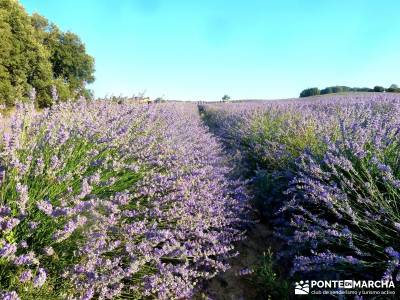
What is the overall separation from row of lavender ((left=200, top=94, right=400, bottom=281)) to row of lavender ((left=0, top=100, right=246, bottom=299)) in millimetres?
580

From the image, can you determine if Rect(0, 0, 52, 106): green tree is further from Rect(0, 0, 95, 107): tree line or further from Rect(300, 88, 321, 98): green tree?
Rect(300, 88, 321, 98): green tree

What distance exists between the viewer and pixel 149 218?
88.4 inches

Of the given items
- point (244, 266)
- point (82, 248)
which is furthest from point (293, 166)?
point (82, 248)

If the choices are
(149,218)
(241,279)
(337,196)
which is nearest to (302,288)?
(241,279)

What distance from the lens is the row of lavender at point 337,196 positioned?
197cm

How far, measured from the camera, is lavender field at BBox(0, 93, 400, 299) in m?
1.61

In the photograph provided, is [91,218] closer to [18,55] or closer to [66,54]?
[18,55]

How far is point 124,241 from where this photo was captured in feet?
6.26

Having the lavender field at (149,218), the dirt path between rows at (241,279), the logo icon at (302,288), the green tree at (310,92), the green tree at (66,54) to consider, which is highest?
the green tree at (66,54)

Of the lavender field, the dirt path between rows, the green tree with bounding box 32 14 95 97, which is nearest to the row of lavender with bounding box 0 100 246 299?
the lavender field

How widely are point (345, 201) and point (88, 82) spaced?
26.1 meters

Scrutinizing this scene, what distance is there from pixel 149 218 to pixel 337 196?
1157 millimetres

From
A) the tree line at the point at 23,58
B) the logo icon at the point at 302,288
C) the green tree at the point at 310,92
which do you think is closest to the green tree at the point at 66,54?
the tree line at the point at 23,58

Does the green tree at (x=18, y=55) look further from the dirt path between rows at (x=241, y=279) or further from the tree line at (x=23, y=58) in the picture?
the dirt path between rows at (x=241, y=279)
